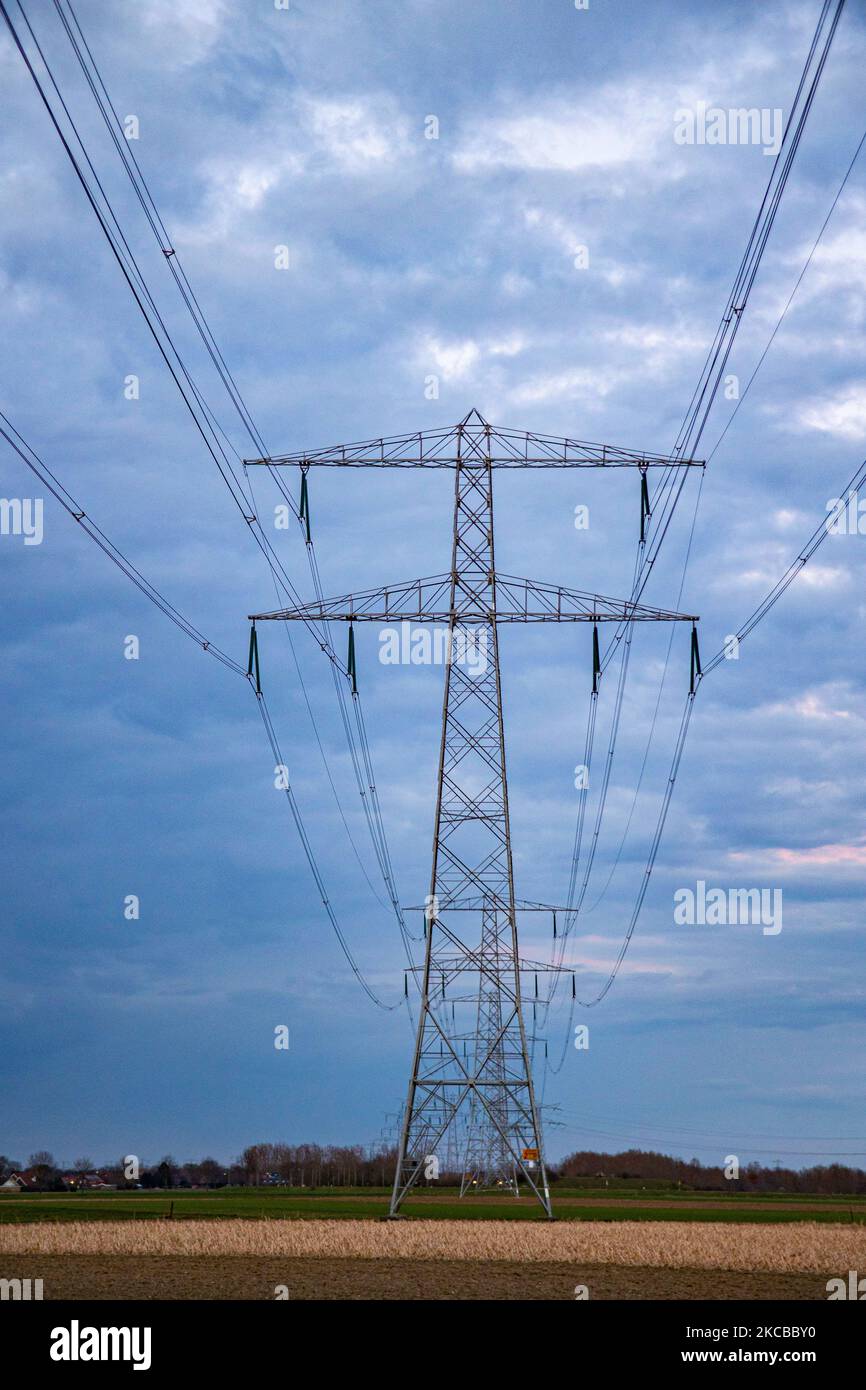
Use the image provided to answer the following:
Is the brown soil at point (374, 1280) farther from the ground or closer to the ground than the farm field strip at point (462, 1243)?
farther from the ground

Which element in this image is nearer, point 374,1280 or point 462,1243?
point 374,1280

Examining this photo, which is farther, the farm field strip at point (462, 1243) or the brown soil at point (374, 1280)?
the farm field strip at point (462, 1243)

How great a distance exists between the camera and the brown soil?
32281mm

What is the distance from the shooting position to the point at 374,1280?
35344 mm

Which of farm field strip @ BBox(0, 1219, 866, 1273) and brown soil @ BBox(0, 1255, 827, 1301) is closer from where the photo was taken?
brown soil @ BBox(0, 1255, 827, 1301)

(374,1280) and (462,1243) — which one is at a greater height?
(374,1280)

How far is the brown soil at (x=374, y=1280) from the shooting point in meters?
32.3

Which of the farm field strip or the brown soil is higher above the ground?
the brown soil
